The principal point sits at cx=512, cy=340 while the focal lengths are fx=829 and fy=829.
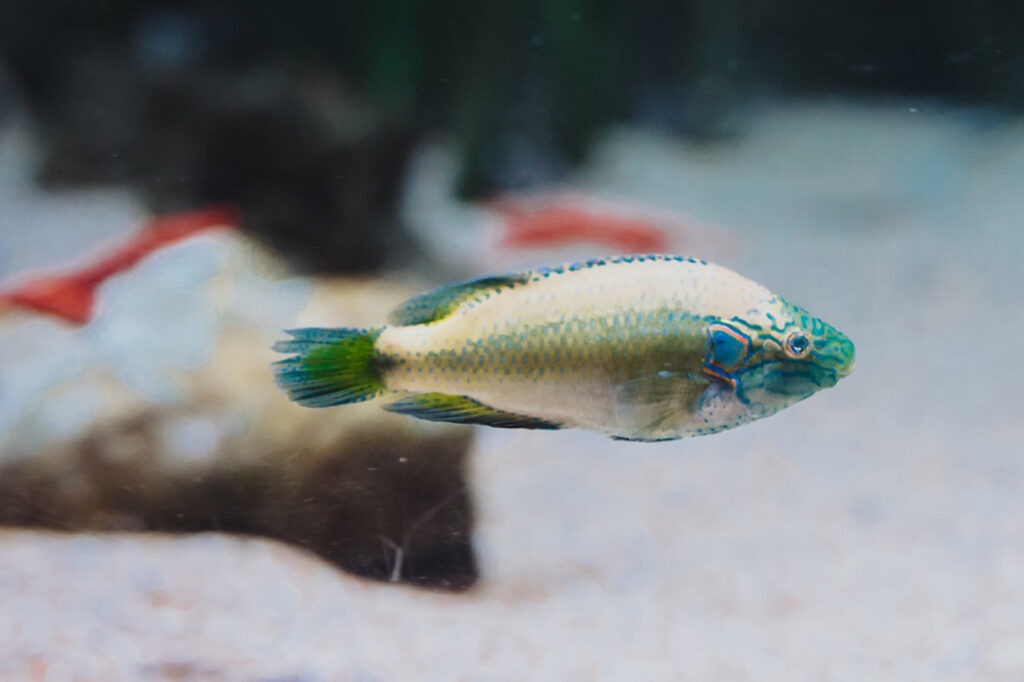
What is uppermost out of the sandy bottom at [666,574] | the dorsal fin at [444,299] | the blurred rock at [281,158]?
the blurred rock at [281,158]

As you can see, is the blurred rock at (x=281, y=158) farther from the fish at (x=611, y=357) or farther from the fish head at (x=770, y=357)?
the fish head at (x=770, y=357)

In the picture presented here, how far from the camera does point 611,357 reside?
1.07 m

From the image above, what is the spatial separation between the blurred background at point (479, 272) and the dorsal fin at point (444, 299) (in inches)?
26.4

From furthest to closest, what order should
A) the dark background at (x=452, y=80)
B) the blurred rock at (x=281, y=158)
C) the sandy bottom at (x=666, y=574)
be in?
1. the dark background at (x=452, y=80)
2. the blurred rock at (x=281, y=158)
3. the sandy bottom at (x=666, y=574)

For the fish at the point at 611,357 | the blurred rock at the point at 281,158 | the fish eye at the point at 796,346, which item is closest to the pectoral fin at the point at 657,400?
the fish at the point at 611,357

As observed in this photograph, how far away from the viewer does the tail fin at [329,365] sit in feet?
3.50

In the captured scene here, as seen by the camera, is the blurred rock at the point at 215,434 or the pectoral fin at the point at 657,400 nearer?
the pectoral fin at the point at 657,400

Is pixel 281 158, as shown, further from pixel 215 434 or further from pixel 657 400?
pixel 657 400

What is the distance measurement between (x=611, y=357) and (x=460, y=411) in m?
0.21

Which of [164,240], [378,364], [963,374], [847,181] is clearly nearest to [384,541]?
[378,364]

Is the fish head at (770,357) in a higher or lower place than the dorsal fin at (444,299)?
lower

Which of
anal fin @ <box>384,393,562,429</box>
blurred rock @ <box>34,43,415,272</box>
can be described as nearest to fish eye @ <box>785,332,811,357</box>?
anal fin @ <box>384,393,562,429</box>

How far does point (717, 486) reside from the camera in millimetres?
2227

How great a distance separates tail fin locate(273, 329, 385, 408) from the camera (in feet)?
3.50
